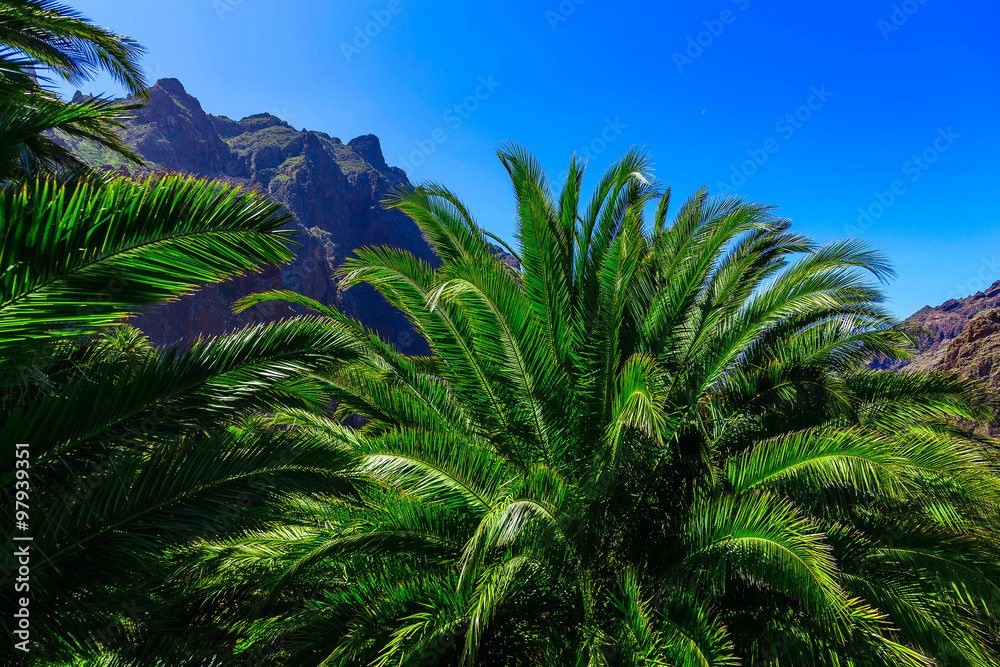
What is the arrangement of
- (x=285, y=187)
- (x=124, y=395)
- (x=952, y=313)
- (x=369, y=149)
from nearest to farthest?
(x=124, y=395) < (x=952, y=313) < (x=285, y=187) < (x=369, y=149)

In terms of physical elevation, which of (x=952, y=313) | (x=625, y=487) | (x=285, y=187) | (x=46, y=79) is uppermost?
(x=285, y=187)

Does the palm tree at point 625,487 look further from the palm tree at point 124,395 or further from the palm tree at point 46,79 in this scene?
the palm tree at point 46,79

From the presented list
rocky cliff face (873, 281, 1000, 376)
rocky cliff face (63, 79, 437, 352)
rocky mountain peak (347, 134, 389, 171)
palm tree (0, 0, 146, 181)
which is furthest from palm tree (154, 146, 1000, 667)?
rocky mountain peak (347, 134, 389, 171)

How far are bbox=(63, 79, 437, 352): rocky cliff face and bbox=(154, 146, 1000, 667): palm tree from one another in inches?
2465

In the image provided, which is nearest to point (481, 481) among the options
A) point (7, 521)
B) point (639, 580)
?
point (639, 580)

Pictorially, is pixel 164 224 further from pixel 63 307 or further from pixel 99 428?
pixel 99 428

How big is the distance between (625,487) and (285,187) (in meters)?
90.4

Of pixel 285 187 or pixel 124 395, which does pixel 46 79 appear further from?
pixel 285 187

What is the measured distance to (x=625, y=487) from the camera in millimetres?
4809

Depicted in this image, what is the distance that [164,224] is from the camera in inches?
98.3

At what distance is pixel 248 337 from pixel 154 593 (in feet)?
7.91

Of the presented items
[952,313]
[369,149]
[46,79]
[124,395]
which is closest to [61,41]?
[46,79]

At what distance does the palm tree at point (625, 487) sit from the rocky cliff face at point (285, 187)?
205ft

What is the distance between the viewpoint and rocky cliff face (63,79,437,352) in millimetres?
63906
